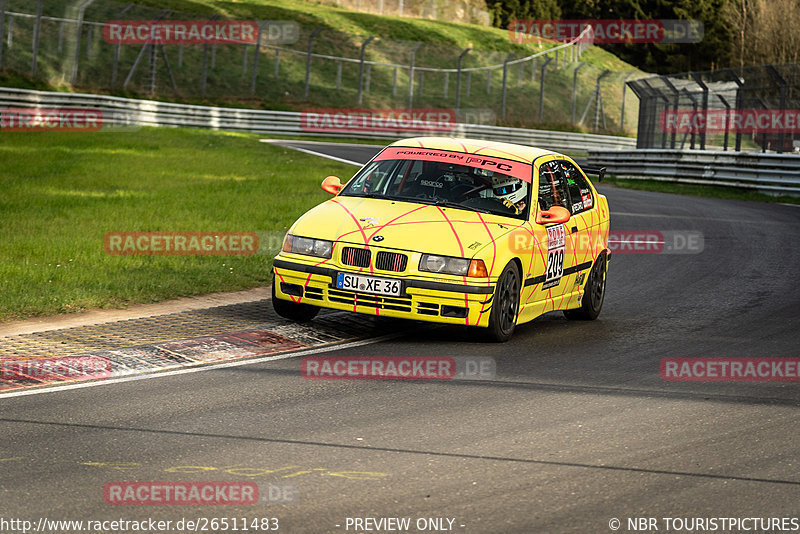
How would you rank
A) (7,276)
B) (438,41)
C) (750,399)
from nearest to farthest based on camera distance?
(750,399) < (7,276) < (438,41)

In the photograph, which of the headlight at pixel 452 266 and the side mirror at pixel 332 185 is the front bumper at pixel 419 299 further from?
the side mirror at pixel 332 185

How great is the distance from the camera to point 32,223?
51.0 feet

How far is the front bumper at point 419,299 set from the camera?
29.7 ft

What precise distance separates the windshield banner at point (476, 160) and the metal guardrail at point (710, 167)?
17.8 meters

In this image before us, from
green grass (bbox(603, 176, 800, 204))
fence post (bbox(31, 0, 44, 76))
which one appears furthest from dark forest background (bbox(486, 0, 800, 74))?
green grass (bbox(603, 176, 800, 204))

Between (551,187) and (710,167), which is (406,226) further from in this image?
(710,167)

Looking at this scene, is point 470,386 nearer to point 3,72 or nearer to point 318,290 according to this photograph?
point 318,290

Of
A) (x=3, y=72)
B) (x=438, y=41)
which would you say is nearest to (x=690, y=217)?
(x=3, y=72)

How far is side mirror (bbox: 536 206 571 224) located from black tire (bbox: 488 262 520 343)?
2.18 feet

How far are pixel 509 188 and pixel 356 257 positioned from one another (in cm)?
179

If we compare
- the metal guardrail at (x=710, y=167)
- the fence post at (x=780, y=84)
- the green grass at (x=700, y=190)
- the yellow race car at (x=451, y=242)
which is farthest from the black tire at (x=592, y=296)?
the fence post at (x=780, y=84)

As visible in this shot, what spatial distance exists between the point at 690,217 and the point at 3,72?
27050mm

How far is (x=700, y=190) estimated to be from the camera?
1123 inches

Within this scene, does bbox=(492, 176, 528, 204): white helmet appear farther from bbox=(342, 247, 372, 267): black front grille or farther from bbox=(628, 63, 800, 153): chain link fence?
bbox=(628, 63, 800, 153): chain link fence
